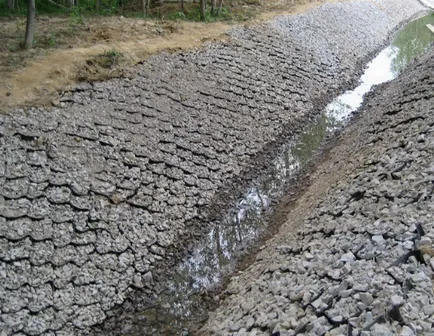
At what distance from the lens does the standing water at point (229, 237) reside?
23.2 ft

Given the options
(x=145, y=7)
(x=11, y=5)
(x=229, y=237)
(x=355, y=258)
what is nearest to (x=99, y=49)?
(x=229, y=237)

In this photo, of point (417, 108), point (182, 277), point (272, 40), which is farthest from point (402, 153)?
point (272, 40)

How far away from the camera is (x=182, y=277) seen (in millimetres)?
7863

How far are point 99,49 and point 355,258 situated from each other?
909 cm

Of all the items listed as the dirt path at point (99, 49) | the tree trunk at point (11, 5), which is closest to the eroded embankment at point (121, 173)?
the dirt path at point (99, 49)

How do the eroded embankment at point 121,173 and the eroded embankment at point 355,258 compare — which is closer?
the eroded embankment at point 355,258

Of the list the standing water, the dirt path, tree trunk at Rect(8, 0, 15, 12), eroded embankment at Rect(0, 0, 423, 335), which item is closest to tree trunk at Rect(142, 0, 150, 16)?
the dirt path

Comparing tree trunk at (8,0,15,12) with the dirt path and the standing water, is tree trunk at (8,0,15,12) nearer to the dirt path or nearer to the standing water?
the dirt path

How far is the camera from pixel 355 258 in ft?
20.3

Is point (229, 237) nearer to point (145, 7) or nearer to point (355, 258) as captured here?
point (355, 258)

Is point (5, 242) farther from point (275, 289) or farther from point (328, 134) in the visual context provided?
point (328, 134)

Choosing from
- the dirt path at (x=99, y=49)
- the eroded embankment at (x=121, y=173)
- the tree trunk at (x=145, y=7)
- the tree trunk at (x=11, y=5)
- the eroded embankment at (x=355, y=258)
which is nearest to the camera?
the eroded embankment at (x=355, y=258)

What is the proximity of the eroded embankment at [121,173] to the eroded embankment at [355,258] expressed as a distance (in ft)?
5.99

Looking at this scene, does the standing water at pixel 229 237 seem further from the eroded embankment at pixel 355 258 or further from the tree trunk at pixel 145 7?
the tree trunk at pixel 145 7
